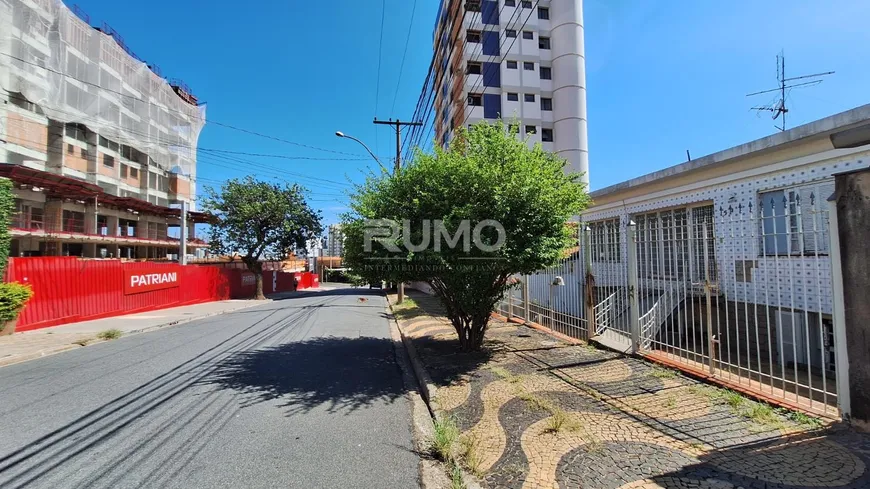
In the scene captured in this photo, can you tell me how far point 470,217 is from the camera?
5621 mm

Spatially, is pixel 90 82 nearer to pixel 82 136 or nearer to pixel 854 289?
pixel 82 136

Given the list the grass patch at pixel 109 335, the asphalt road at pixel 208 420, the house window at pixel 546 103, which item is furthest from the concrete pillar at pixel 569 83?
the grass patch at pixel 109 335

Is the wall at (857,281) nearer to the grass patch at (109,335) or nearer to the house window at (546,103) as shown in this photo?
the grass patch at (109,335)

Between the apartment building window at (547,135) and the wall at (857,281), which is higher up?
the apartment building window at (547,135)

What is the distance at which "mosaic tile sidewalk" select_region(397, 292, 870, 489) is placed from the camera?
2889 mm

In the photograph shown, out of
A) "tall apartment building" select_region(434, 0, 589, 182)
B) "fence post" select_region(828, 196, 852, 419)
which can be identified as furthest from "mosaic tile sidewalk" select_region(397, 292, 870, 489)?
"tall apartment building" select_region(434, 0, 589, 182)

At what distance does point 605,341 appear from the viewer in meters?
6.89

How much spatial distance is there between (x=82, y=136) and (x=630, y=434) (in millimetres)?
40623

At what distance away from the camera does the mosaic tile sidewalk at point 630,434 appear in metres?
2.89

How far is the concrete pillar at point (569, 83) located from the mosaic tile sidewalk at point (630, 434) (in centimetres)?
3223

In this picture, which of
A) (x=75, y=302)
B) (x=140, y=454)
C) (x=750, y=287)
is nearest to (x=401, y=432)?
(x=140, y=454)

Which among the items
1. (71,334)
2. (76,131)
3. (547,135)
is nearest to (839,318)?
(71,334)

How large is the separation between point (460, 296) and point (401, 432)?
2548 mm

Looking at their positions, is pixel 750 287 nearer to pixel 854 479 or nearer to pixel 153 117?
pixel 854 479
